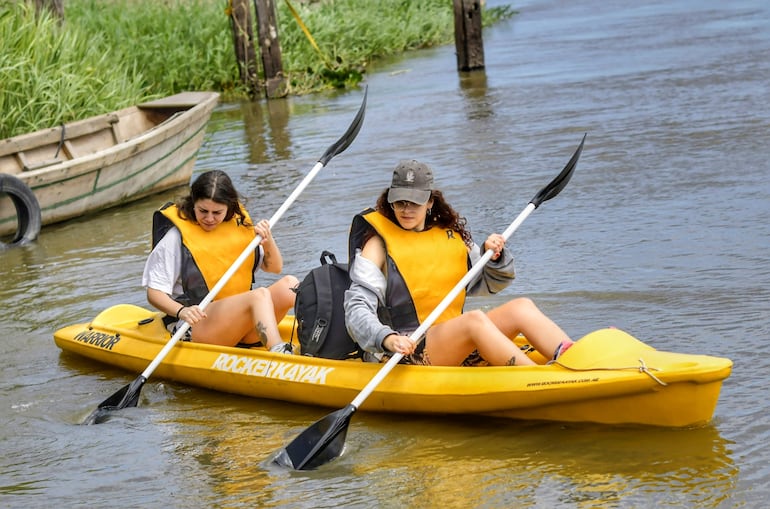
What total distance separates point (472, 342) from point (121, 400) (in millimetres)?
1687

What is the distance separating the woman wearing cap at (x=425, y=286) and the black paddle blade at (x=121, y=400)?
3.89 feet

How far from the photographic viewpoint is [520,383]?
4.74m

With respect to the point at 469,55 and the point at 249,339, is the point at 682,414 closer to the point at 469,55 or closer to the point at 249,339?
the point at 249,339

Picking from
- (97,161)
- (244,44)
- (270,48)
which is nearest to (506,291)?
(97,161)

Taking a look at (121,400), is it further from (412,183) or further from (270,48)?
(270,48)

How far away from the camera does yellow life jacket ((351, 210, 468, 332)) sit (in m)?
5.11

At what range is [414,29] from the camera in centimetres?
2159

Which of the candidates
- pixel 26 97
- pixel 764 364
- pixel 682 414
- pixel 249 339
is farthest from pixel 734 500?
pixel 26 97

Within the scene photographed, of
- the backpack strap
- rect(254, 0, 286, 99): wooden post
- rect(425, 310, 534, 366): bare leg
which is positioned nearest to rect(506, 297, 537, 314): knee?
rect(425, 310, 534, 366): bare leg

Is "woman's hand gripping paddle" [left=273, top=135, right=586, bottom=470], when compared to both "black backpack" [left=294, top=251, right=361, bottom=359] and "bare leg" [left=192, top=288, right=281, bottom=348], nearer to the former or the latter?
"black backpack" [left=294, top=251, right=361, bottom=359]

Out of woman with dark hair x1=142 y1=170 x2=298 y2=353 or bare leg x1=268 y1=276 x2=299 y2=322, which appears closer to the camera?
woman with dark hair x1=142 y1=170 x2=298 y2=353

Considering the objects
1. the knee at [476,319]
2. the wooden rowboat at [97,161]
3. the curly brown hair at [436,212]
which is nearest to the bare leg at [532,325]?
the knee at [476,319]

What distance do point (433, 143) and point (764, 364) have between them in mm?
7090

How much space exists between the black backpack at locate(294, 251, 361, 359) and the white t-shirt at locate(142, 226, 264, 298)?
2.62 ft
